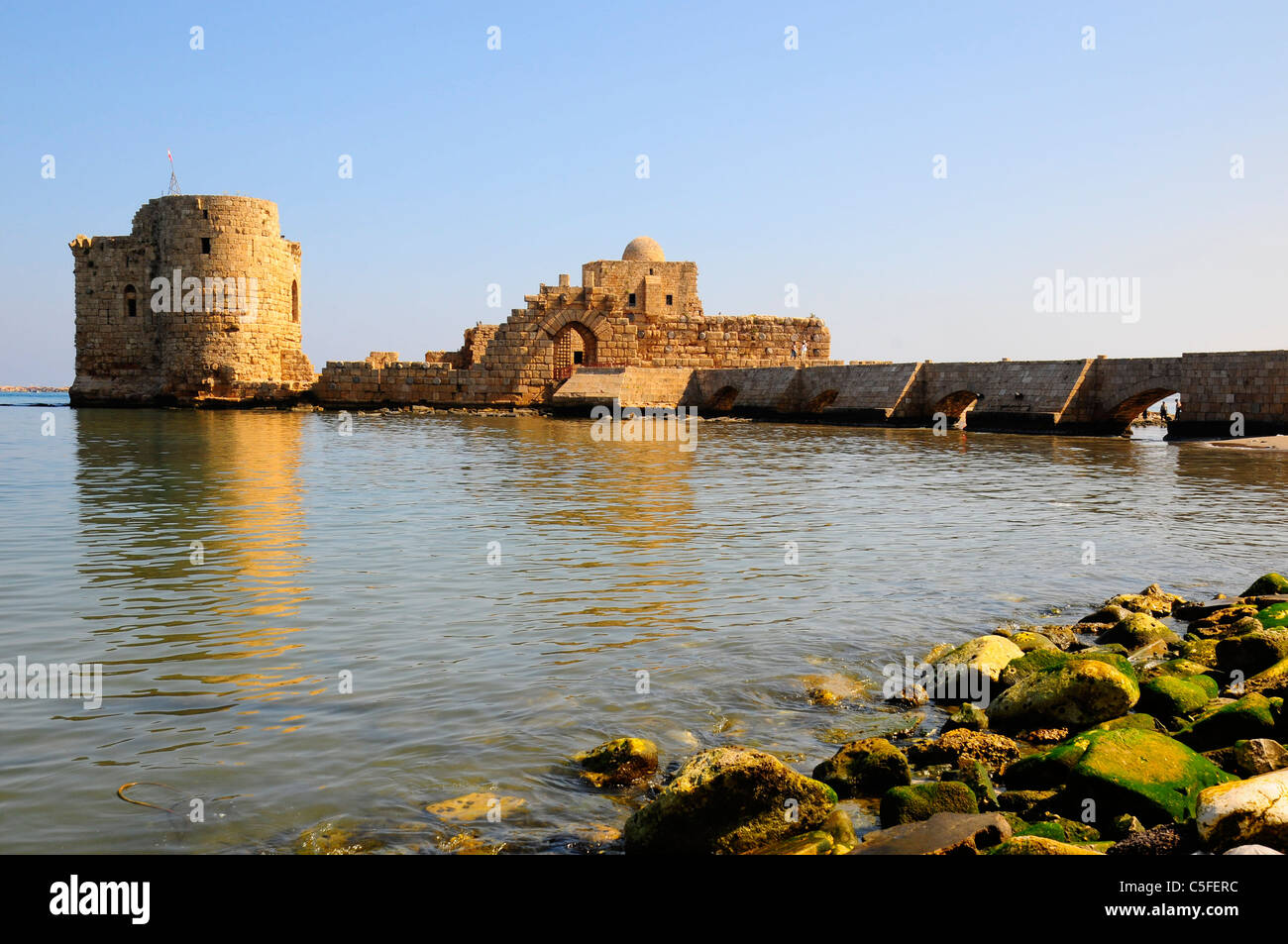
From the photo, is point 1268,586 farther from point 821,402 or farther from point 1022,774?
point 821,402

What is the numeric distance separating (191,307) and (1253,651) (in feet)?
125

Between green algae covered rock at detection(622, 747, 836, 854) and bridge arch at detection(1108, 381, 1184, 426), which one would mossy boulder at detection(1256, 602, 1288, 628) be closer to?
green algae covered rock at detection(622, 747, 836, 854)

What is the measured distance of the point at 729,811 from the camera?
3832 millimetres

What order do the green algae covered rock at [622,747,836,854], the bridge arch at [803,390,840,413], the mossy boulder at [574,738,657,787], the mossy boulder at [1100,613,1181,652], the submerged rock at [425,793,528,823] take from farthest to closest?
the bridge arch at [803,390,840,413], the mossy boulder at [1100,613,1181,652], the mossy boulder at [574,738,657,787], the submerged rock at [425,793,528,823], the green algae covered rock at [622,747,836,854]

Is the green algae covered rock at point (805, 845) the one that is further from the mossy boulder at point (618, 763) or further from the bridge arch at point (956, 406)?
the bridge arch at point (956, 406)

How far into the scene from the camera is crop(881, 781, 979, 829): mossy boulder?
153 inches

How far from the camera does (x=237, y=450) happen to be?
19344 millimetres

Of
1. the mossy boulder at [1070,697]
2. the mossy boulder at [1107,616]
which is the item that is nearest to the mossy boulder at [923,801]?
the mossy boulder at [1070,697]

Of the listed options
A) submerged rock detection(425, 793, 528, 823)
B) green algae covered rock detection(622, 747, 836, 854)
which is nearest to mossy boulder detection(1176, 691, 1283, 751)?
green algae covered rock detection(622, 747, 836, 854)

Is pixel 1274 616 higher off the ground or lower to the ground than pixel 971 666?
higher

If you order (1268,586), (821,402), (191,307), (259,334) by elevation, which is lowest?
(1268,586)

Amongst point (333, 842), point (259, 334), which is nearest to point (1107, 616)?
point (333, 842)

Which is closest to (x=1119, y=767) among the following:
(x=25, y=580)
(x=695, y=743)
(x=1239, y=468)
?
(x=695, y=743)

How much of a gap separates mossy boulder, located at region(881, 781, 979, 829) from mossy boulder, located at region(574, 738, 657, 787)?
1089mm
